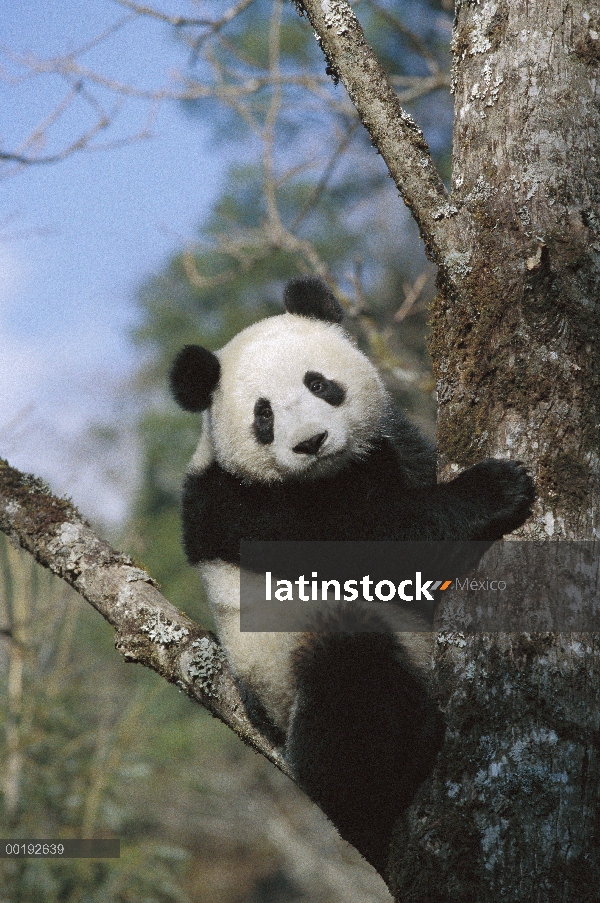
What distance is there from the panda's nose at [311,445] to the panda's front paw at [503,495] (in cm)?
68

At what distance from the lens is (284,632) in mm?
2857

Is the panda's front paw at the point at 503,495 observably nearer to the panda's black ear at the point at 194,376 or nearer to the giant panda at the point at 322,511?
the giant panda at the point at 322,511

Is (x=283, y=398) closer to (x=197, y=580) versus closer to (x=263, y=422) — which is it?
(x=263, y=422)

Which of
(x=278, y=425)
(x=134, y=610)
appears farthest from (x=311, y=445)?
(x=134, y=610)

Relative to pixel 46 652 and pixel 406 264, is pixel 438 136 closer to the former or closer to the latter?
pixel 406 264

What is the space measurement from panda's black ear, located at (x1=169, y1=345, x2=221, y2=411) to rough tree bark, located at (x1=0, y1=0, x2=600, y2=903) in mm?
939

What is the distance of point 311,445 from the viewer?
2.69 meters

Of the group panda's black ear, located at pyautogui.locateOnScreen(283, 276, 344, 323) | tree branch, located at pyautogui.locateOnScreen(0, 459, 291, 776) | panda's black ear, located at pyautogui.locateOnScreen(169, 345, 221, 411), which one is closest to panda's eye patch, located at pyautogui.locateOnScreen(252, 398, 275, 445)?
panda's black ear, located at pyautogui.locateOnScreen(169, 345, 221, 411)

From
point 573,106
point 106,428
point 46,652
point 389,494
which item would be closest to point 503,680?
point 389,494

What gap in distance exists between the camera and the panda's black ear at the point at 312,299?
322 centimetres

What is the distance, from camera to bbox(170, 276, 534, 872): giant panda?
237 cm

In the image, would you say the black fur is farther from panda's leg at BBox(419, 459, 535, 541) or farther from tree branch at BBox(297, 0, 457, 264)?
tree branch at BBox(297, 0, 457, 264)

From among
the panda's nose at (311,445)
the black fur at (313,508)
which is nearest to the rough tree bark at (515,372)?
the black fur at (313,508)

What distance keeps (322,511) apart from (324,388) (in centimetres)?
49
